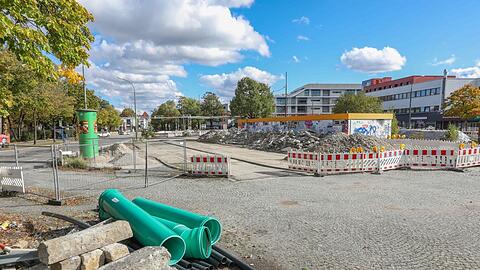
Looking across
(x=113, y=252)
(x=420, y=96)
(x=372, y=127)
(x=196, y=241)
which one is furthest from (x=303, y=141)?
(x=420, y=96)

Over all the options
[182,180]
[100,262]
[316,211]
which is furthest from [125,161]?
[100,262]

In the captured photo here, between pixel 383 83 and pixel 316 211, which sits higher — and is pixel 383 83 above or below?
above

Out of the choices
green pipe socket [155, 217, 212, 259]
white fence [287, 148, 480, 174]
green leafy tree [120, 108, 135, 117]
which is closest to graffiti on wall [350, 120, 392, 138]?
white fence [287, 148, 480, 174]

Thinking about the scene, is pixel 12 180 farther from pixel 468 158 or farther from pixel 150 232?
pixel 468 158

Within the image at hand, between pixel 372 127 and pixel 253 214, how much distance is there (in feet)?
73.6

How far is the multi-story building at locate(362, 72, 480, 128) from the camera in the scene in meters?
65.1

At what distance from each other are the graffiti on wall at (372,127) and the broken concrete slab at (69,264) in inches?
947

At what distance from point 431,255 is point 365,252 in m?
0.98

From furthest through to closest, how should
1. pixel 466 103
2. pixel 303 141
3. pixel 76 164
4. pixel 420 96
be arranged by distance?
pixel 420 96 → pixel 466 103 → pixel 303 141 → pixel 76 164

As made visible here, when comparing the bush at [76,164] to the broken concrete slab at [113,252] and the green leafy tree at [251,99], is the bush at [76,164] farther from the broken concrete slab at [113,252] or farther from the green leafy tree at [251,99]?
the green leafy tree at [251,99]

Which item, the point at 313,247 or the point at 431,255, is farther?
the point at 313,247

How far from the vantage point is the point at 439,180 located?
35.5 ft

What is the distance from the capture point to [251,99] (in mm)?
53375

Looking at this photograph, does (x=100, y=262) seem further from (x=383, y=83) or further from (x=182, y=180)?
(x=383, y=83)
